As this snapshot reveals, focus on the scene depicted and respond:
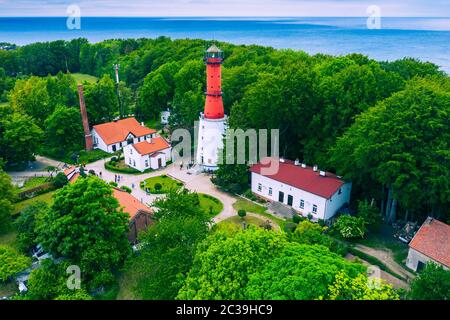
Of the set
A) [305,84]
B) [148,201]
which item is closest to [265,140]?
[305,84]

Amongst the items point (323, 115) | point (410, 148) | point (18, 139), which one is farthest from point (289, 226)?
point (18, 139)

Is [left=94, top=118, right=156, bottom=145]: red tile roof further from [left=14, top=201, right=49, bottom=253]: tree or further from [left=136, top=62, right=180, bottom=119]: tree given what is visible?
[left=14, top=201, right=49, bottom=253]: tree

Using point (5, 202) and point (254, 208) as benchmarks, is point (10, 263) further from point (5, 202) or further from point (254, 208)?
point (254, 208)

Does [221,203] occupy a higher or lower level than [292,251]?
lower

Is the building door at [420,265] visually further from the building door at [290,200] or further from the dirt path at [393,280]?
the building door at [290,200]

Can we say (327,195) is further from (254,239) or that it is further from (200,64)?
(200,64)

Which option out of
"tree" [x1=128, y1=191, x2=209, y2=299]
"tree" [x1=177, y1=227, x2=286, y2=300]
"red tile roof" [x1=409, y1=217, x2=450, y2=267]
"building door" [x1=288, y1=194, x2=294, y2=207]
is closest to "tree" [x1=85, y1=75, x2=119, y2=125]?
"tree" [x1=128, y1=191, x2=209, y2=299]
